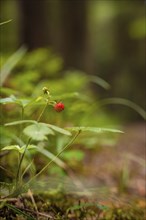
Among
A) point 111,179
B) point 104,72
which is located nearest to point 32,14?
point 111,179

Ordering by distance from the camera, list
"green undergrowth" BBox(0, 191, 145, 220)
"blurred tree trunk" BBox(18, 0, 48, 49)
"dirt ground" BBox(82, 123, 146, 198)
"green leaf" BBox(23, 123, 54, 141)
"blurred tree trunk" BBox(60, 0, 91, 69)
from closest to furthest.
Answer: "green leaf" BBox(23, 123, 54, 141) → "green undergrowth" BBox(0, 191, 145, 220) → "dirt ground" BBox(82, 123, 146, 198) → "blurred tree trunk" BBox(18, 0, 48, 49) → "blurred tree trunk" BBox(60, 0, 91, 69)

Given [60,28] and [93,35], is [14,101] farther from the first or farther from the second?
[93,35]

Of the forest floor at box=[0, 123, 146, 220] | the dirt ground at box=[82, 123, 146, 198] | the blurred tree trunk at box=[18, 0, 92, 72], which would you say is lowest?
the dirt ground at box=[82, 123, 146, 198]

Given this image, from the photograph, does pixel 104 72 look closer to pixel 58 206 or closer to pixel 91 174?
pixel 91 174

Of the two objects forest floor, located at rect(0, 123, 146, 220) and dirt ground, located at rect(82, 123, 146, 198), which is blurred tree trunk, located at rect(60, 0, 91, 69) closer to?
dirt ground, located at rect(82, 123, 146, 198)

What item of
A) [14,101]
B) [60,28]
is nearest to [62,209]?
[14,101]

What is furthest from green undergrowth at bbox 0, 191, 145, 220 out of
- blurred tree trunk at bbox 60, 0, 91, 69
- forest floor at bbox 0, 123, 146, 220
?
blurred tree trunk at bbox 60, 0, 91, 69

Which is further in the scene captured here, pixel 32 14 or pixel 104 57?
pixel 104 57

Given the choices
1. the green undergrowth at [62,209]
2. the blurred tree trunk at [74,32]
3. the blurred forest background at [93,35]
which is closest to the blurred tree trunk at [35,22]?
the blurred forest background at [93,35]
